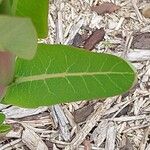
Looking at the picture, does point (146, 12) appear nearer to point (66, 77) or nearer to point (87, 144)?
point (87, 144)

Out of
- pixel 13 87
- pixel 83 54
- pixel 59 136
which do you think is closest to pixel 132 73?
pixel 83 54

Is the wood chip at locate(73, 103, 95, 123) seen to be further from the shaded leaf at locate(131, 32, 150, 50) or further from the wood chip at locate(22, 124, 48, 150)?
the shaded leaf at locate(131, 32, 150, 50)

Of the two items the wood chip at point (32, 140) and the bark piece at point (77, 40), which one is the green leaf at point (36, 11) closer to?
the wood chip at point (32, 140)

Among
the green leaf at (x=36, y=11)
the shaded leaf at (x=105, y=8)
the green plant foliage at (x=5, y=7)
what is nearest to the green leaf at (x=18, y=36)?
the green plant foliage at (x=5, y=7)

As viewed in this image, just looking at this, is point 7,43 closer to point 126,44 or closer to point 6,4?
point 6,4

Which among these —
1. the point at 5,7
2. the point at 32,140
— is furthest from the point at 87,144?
the point at 5,7

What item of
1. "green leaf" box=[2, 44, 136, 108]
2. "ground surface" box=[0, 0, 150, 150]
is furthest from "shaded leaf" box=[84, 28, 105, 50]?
"green leaf" box=[2, 44, 136, 108]
